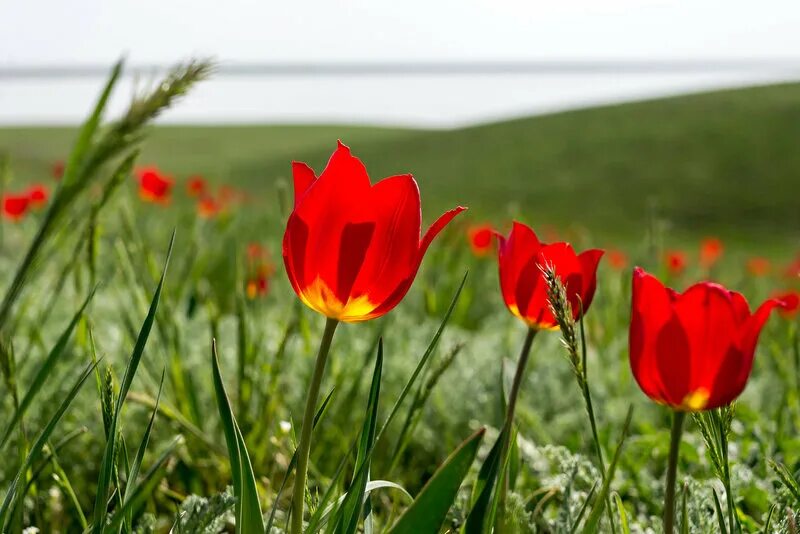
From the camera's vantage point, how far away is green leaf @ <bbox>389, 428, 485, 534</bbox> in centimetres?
76

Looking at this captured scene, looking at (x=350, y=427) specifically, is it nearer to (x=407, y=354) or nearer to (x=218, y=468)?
(x=218, y=468)

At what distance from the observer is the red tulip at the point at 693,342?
2.95 ft

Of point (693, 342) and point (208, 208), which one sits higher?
point (208, 208)

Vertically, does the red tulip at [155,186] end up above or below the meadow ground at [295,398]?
above

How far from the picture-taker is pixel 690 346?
0.92 meters

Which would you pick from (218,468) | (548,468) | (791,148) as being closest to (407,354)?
(218,468)

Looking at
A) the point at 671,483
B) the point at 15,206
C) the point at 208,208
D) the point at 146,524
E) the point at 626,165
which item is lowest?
the point at 146,524

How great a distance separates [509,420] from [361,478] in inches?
7.1

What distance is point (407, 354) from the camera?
2568mm

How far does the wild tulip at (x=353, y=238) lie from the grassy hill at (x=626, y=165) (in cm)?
1817

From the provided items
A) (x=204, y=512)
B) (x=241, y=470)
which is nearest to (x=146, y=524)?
(x=204, y=512)

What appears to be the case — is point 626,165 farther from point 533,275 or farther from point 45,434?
point 45,434

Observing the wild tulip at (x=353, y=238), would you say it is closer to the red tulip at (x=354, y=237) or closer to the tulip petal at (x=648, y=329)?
the red tulip at (x=354, y=237)

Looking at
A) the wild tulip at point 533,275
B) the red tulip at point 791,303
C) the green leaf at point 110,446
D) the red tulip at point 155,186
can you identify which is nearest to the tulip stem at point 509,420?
the wild tulip at point 533,275
